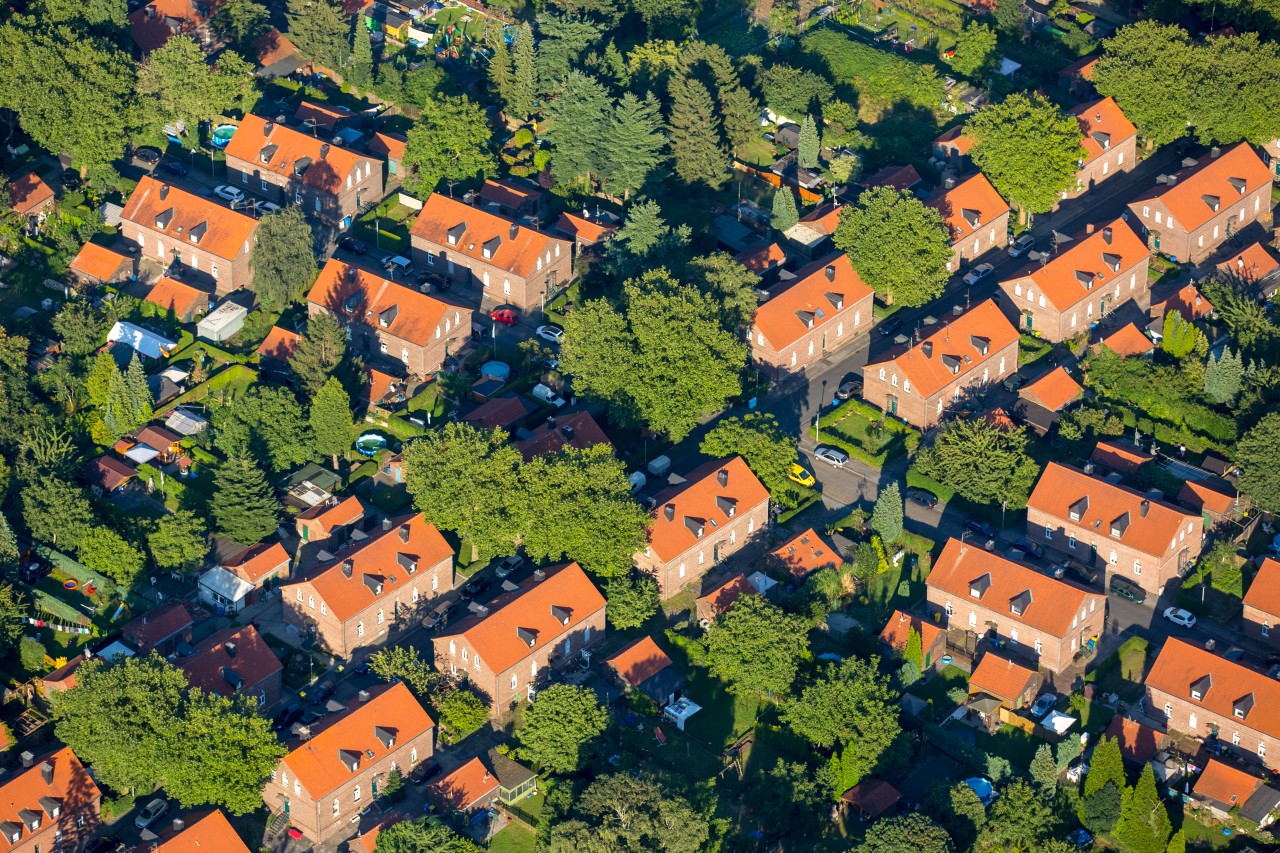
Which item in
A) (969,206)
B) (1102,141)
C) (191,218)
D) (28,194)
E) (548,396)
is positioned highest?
(1102,141)

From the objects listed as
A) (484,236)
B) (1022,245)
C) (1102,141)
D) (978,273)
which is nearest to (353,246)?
(484,236)

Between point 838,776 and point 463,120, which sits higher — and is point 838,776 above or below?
below

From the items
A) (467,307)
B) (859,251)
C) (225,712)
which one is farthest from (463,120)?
(225,712)

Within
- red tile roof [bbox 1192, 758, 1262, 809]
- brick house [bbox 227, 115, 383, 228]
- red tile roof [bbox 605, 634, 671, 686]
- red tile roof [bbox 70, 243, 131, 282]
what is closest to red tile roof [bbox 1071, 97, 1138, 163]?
brick house [bbox 227, 115, 383, 228]

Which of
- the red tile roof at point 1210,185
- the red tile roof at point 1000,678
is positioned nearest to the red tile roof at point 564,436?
the red tile roof at point 1000,678

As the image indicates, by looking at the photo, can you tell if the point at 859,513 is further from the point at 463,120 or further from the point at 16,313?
the point at 16,313

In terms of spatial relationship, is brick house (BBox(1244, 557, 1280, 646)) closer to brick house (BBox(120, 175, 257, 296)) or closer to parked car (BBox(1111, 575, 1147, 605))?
parked car (BBox(1111, 575, 1147, 605))

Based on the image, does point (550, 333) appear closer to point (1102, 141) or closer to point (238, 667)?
point (238, 667)
